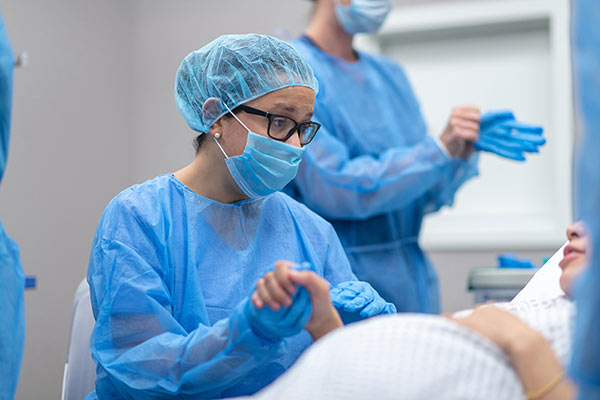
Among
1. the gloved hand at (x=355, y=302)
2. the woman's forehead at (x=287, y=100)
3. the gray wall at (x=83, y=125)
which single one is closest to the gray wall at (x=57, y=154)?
the gray wall at (x=83, y=125)

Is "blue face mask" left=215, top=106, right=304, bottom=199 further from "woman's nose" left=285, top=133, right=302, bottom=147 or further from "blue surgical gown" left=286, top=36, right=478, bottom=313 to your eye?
"blue surgical gown" left=286, top=36, right=478, bottom=313

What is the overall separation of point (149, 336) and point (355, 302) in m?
0.36

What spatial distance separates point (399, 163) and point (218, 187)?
85 centimetres

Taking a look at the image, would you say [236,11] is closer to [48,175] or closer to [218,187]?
[48,175]

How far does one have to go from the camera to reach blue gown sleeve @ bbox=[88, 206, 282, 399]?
111cm

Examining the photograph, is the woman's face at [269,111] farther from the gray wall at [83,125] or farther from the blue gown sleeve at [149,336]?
the gray wall at [83,125]

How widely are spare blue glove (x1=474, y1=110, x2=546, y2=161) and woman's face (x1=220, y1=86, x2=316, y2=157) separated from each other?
0.94m

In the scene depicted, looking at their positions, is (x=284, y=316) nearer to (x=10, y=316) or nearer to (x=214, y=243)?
(x=214, y=243)

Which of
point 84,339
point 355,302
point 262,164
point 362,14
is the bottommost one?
point 84,339

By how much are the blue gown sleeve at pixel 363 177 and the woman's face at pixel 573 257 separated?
2.80 ft

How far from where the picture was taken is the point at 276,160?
1.41 meters

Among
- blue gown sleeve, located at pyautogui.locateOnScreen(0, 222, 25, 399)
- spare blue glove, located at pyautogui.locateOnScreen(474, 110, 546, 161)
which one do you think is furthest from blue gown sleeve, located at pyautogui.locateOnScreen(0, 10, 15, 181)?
spare blue glove, located at pyautogui.locateOnScreen(474, 110, 546, 161)

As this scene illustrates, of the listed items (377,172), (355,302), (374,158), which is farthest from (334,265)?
(374,158)

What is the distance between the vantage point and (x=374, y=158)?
2.25m
